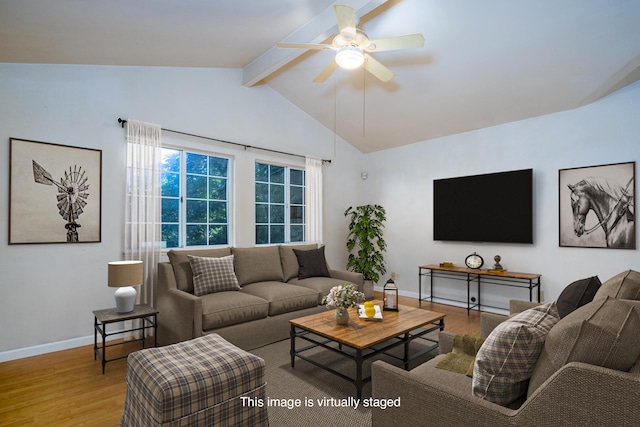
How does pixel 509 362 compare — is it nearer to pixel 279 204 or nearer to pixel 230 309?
pixel 230 309

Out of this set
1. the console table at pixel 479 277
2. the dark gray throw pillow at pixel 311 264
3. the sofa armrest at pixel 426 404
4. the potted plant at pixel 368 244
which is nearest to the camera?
the sofa armrest at pixel 426 404

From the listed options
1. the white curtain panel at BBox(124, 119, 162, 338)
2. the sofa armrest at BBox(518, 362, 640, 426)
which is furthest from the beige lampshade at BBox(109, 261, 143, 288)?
the sofa armrest at BBox(518, 362, 640, 426)

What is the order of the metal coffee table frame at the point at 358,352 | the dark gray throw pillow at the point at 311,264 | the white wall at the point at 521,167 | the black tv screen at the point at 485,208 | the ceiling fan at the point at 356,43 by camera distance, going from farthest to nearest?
1. the dark gray throw pillow at the point at 311,264
2. the black tv screen at the point at 485,208
3. the white wall at the point at 521,167
4. the ceiling fan at the point at 356,43
5. the metal coffee table frame at the point at 358,352

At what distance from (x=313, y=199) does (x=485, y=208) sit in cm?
262

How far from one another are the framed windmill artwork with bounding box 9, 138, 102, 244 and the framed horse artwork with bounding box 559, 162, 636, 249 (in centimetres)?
544

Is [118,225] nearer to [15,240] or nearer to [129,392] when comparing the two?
[15,240]

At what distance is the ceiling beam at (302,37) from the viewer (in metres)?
3.05

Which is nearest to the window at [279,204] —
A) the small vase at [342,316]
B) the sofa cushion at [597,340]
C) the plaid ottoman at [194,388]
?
the small vase at [342,316]

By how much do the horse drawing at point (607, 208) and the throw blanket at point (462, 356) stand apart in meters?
2.96

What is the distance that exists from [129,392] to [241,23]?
3.19 metres

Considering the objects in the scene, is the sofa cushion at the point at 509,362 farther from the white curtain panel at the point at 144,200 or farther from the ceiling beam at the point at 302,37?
the white curtain panel at the point at 144,200

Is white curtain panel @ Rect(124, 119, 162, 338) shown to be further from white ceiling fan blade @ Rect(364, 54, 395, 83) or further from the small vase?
white ceiling fan blade @ Rect(364, 54, 395, 83)

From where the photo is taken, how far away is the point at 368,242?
5.71m

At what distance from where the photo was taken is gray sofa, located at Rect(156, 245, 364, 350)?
10.00 feet
